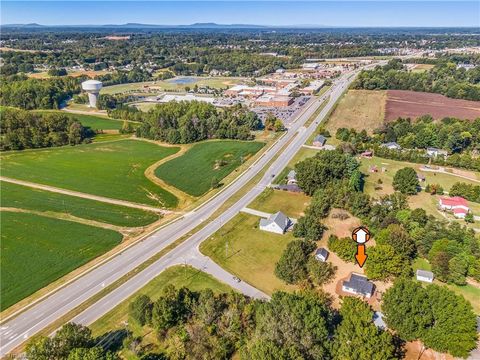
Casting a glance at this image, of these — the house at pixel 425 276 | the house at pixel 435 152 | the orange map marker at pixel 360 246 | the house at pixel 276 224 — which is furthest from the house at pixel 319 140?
the house at pixel 425 276

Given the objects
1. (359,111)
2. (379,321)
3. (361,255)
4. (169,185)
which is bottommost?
(169,185)

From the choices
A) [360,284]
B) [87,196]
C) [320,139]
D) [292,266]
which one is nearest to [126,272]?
[292,266]

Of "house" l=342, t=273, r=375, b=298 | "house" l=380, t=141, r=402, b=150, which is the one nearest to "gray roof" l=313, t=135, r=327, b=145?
"house" l=380, t=141, r=402, b=150

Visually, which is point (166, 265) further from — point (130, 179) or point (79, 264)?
point (130, 179)

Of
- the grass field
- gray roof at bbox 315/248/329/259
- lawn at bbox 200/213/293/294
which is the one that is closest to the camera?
lawn at bbox 200/213/293/294

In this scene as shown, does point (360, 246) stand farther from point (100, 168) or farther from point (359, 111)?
point (359, 111)

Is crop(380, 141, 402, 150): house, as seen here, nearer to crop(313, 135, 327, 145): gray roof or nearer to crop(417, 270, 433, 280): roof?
crop(313, 135, 327, 145): gray roof
